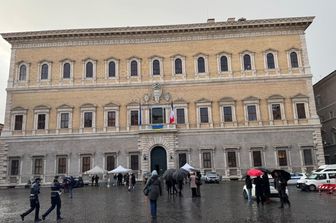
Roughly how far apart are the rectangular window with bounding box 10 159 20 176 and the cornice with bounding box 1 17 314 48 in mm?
13034

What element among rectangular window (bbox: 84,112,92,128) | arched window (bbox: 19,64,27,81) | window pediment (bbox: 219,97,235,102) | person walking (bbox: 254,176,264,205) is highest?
arched window (bbox: 19,64,27,81)

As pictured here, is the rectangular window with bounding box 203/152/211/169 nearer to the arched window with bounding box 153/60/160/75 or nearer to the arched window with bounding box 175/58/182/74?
the arched window with bounding box 175/58/182/74

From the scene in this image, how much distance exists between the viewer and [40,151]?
32.1 meters

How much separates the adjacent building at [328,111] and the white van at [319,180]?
709 inches

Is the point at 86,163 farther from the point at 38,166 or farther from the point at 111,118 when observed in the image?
the point at 111,118

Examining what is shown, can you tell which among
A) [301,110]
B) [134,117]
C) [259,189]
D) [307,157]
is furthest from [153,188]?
[301,110]

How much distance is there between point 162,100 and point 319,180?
17.4 m

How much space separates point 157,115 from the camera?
1293 inches

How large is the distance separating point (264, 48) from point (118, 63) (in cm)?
1631

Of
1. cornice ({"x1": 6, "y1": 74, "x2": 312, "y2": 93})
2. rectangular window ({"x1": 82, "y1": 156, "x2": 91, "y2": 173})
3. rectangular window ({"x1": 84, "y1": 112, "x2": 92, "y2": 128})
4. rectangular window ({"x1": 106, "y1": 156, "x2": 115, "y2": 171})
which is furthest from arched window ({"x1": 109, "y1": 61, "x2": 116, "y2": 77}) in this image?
rectangular window ({"x1": 82, "y1": 156, "x2": 91, "y2": 173})

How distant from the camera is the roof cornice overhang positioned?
110ft

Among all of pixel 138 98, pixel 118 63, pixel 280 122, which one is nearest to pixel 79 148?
pixel 138 98

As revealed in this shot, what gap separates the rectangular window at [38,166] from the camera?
3181cm

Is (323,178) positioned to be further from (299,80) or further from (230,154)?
(299,80)
